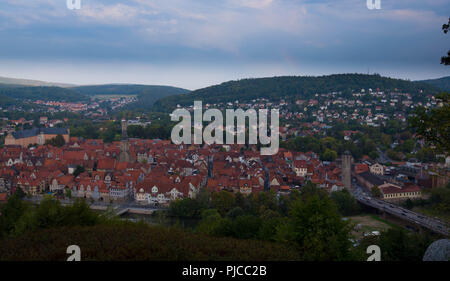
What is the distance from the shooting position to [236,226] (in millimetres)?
8523

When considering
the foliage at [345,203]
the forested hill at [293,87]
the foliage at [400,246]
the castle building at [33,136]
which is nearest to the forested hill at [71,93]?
the forested hill at [293,87]

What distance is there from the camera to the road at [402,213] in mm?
12344

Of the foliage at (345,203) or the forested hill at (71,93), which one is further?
the forested hill at (71,93)

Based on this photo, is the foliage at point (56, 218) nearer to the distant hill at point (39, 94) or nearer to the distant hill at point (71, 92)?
the distant hill at point (71, 92)

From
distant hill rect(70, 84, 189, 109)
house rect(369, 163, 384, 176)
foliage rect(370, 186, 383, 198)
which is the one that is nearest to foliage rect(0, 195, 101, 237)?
foliage rect(370, 186, 383, 198)

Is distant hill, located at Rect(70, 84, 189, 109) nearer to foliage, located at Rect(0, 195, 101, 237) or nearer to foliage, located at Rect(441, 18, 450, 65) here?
foliage, located at Rect(0, 195, 101, 237)

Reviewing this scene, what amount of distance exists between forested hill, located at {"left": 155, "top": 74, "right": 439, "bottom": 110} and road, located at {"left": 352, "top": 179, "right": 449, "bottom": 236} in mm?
41423

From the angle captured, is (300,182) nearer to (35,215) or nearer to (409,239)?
(409,239)

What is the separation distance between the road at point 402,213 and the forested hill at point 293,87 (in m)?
41.4

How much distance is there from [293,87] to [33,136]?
42.3 m

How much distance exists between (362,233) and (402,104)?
38.2m

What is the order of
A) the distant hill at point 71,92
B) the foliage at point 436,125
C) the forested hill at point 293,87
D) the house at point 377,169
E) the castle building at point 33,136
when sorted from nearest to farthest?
the foliage at point 436,125 < the house at point 377,169 < the castle building at point 33,136 < the forested hill at point 293,87 < the distant hill at point 71,92

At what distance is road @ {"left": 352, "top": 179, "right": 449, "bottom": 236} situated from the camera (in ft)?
40.5
